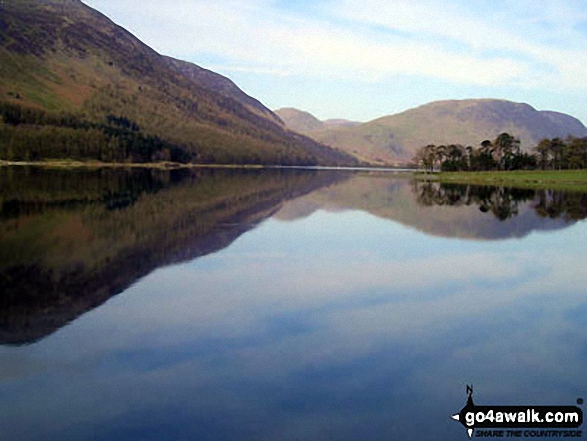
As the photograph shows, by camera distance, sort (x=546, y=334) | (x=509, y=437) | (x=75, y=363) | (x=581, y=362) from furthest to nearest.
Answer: (x=546, y=334) < (x=581, y=362) < (x=75, y=363) < (x=509, y=437)

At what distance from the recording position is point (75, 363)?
53.0 feet

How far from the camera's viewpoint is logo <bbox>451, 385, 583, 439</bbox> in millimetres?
12898

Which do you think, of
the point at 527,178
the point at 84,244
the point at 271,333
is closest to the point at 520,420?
the point at 271,333

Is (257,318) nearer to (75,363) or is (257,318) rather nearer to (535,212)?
(75,363)

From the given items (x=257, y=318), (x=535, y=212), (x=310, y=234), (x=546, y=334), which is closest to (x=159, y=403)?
(x=257, y=318)

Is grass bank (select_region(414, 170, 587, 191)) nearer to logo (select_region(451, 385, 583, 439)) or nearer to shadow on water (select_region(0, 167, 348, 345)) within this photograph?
shadow on water (select_region(0, 167, 348, 345))

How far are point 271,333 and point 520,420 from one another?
344 inches

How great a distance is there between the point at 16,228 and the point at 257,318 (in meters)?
25.7

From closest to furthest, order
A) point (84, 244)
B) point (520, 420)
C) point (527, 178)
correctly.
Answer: point (520, 420) → point (84, 244) → point (527, 178)

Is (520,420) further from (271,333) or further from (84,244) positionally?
(84,244)

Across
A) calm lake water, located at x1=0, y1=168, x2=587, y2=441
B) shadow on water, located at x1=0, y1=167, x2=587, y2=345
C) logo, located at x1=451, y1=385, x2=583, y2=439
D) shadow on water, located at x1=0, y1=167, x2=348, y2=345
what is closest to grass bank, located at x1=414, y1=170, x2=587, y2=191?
shadow on water, located at x1=0, y1=167, x2=587, y2=345

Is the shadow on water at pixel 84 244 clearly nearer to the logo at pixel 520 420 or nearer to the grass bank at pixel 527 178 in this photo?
the logo at pixel 520 420

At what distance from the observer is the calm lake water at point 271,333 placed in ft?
43.6

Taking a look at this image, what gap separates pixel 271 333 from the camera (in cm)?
1956
